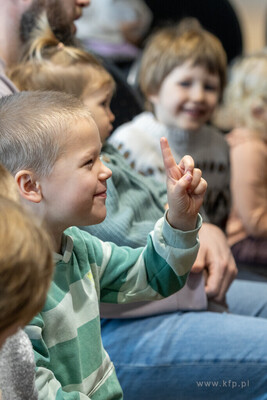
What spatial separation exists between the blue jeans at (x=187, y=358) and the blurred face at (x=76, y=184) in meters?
0.25

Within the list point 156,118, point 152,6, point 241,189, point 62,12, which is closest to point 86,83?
point 62,12

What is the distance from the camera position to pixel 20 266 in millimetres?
510

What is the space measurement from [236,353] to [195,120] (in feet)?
Answer: 2.11

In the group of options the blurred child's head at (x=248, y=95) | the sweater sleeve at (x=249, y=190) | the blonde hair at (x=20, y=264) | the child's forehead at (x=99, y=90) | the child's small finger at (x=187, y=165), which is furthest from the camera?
the blurred child's head at (x=248, y=95)

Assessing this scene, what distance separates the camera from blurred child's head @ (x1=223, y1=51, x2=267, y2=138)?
6.06 ft

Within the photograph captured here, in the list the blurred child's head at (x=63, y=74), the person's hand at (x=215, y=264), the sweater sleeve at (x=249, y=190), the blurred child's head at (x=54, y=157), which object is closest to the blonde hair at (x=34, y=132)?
the blurred child's head at (x=54, y=157)

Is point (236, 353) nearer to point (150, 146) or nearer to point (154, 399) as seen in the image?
point (154, 399)

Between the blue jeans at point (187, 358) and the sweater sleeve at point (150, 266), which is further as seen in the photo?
the blue jeans at point (187, 358)

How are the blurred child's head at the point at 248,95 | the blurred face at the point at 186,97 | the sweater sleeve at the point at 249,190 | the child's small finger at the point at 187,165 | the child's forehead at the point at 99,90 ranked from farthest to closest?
the blurred child's head at the point at 248,95, the sweater sleeve at the point at 249,190, the blurred face at the point at 186,97, the child's forehead at the point at 99,90, the child's small finger at the point at 187,165

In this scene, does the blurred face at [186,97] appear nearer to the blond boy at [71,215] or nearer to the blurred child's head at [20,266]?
the blond boy at [71,215]

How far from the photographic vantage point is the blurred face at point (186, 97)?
1.47m

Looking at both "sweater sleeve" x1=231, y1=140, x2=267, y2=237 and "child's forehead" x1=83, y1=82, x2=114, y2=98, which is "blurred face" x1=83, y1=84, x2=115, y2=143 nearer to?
"child's forehead" x1=83, y1=82, x2=114, y2=98

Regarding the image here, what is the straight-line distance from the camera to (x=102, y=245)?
2.78 feet

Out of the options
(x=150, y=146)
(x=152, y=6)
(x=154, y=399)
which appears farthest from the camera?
(x=152, y=6)
